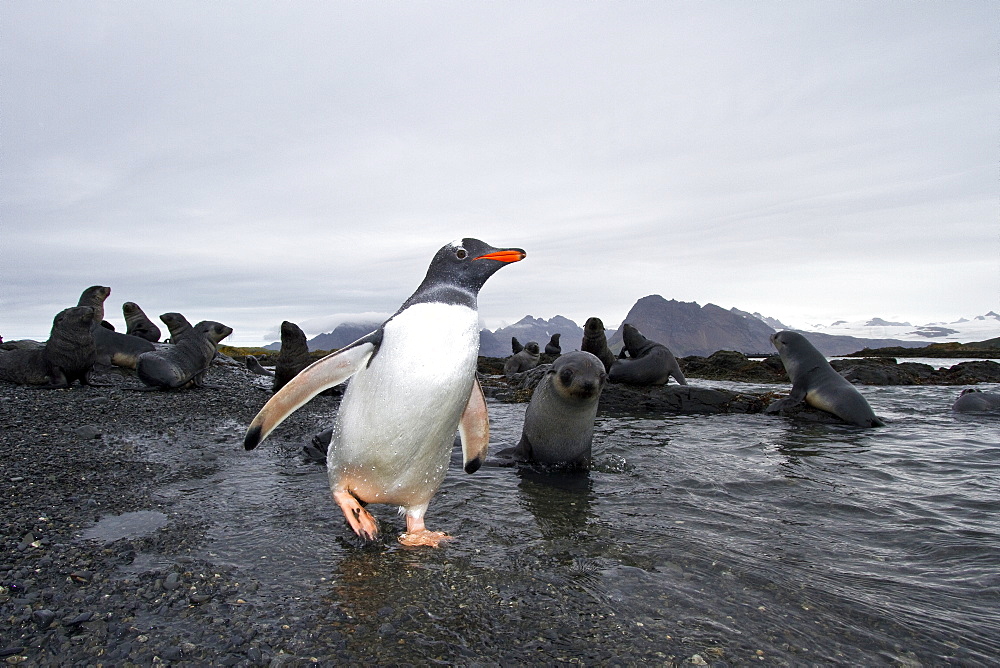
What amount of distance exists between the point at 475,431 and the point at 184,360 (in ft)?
34.8

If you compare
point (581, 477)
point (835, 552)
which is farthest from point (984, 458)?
point (581, 477)

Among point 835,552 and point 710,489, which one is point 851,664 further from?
point 710,489

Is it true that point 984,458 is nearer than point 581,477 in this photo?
No

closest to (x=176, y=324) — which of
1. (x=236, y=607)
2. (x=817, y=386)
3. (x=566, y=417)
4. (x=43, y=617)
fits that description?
(x=566, y=417)

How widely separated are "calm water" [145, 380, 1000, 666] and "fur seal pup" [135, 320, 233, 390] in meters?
6.19

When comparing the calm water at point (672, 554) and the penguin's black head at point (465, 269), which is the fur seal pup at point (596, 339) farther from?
the penguin's black head at point (465, 269)

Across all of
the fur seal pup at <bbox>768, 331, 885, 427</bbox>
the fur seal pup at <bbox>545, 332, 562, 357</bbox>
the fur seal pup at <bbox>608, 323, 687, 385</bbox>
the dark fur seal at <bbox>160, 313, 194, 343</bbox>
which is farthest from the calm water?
the fur seal pup at <bbox>545, 332, 562, 357</bbox>

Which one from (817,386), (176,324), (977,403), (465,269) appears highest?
(465,269)

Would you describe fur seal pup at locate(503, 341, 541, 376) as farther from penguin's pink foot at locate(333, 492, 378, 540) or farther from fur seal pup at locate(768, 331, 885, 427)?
penguin's pink foot at locate(333, 492, 378, 540)

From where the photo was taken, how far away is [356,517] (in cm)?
381

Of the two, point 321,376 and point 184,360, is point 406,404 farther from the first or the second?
point 184,360

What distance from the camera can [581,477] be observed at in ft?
20.5

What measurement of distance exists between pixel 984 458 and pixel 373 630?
27.9 feet

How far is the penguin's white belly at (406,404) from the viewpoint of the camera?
3.59m
